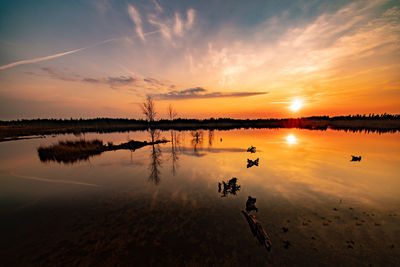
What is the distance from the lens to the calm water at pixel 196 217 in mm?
5340

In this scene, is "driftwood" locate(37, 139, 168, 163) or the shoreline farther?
the shoreline

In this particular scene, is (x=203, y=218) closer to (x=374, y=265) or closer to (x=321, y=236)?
(x=321, y=236)

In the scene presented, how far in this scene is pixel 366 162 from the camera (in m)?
16.5

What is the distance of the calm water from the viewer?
5340 mm

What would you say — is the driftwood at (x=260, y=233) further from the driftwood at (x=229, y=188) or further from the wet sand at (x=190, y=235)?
the driftwood at (x=229, y=188)

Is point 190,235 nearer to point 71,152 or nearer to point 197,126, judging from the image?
point 71,152

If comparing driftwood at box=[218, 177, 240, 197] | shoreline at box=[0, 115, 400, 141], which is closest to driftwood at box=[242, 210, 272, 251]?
driftwood at box=[218, 177, 240, 197]

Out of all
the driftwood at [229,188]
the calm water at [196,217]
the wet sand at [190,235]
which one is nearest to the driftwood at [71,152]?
the calm water at [196,217]

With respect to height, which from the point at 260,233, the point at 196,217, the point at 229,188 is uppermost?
the point at 260,233

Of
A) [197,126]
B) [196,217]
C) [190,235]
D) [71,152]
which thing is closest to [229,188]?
[196,217]

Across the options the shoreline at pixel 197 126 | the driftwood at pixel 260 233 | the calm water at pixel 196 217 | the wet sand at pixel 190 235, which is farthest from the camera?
the shoreline at pixel 197 126

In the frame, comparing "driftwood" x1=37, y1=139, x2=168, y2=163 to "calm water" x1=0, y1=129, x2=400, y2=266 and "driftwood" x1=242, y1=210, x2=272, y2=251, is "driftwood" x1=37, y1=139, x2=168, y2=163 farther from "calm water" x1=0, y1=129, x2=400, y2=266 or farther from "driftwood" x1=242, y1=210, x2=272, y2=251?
"driftwood" x1=242, y1=210, x2=272, y2=251

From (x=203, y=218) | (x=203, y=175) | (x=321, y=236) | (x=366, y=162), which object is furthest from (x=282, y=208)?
(x=366, y=162)

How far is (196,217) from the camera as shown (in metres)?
7.57
